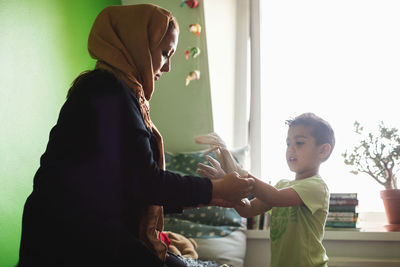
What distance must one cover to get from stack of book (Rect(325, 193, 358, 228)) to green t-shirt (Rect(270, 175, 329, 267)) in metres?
0.66

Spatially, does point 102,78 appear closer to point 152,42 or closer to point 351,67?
point 152,42

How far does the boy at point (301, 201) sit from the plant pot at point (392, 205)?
0.71 meters

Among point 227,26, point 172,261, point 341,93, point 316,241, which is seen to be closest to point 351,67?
point 341,93

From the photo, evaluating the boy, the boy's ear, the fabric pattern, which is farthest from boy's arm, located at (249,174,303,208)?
the fabric pattern

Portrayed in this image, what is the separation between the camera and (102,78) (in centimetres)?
125

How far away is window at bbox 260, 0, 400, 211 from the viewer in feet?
8.91

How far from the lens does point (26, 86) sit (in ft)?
6.58

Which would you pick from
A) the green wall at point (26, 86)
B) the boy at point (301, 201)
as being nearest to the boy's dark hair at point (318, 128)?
the boy at point (301, 201)

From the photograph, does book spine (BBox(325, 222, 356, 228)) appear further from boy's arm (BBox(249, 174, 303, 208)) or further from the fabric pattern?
boy's arm (BBox(249, 174, 303, 208))

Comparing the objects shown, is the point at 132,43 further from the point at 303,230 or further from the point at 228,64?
the point at 228,64

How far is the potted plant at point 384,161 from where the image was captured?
2.33m

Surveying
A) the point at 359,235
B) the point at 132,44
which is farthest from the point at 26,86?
the point at 359,235

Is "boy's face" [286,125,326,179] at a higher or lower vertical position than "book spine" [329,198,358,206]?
higher

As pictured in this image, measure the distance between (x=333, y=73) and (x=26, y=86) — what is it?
6.37 ft
